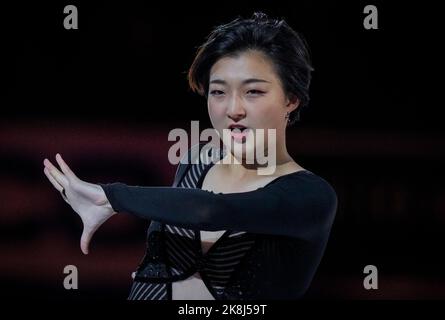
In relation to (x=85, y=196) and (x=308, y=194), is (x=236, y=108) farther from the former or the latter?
(x=85, y=196)

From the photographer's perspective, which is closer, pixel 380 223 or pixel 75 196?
pixel 75 196

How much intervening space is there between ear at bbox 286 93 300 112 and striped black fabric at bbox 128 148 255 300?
37cm

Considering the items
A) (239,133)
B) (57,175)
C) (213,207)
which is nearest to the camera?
(213,207)

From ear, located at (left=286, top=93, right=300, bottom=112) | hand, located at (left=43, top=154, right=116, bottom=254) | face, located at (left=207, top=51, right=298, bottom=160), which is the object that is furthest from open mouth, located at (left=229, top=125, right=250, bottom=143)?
hand, located at (left=43, top=154, right=116, bottom=254)

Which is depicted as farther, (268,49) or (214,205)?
(268,49)

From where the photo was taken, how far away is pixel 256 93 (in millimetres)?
1658

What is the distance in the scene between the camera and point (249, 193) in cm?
151

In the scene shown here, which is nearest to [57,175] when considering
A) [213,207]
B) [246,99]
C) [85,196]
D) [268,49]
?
[85,196]

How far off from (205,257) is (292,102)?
475mm

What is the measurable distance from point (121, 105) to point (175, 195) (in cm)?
93

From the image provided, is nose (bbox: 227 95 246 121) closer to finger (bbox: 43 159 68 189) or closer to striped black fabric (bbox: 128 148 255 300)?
striped black fabric (bbox: 128 148 255 300)

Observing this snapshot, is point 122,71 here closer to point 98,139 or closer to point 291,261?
point 98,139
